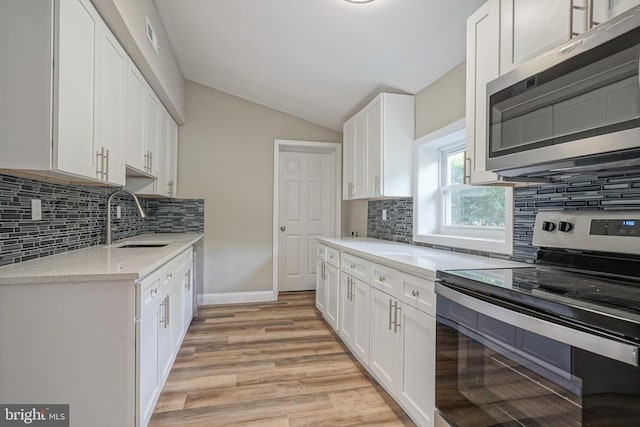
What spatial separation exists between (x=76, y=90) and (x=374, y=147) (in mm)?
2252

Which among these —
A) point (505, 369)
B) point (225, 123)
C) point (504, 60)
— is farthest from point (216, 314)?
point (504, 60)

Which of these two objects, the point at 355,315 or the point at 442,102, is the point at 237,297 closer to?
the point at 355,315

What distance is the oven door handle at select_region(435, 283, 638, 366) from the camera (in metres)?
0.80

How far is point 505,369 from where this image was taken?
1144 millimetres

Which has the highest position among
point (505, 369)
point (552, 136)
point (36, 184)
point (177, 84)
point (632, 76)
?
point (177, 84)

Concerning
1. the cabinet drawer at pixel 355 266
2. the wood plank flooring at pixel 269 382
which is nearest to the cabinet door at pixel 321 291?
the wood plank flooring at pixel 269 382

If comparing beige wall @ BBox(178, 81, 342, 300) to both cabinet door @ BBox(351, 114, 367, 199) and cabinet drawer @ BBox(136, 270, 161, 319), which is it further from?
cabinet drawer @ BBox(136, 270, 161, 319)

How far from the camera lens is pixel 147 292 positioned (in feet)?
5.46

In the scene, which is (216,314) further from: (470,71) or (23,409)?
(470,71)

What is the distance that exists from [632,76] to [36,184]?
2.65 m

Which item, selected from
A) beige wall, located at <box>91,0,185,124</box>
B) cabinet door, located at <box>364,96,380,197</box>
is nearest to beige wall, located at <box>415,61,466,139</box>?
cabinet door, located at <box>364,96,380,197</box>

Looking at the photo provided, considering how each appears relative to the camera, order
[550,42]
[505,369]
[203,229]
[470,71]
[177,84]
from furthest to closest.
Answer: [203,229] < [177,84] < [470,71] < [550,42] < [505,369]

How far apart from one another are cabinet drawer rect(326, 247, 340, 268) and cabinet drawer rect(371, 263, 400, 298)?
771 mm

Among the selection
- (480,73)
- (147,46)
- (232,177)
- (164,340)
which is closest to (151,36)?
(147,46)
